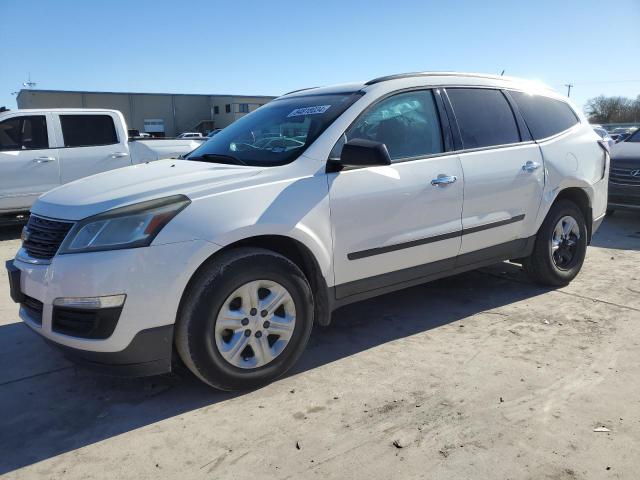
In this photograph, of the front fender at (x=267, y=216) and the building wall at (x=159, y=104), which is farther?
the building wall at (x=159, y=104)

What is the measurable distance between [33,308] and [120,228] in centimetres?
79

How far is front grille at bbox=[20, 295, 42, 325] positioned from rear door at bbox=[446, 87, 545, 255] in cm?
286

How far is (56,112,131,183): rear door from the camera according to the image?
8.42 meters

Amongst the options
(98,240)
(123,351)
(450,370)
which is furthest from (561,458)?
(98,240)

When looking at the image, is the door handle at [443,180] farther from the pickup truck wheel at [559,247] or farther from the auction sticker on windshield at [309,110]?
the pickup truck wheel at [559,247]

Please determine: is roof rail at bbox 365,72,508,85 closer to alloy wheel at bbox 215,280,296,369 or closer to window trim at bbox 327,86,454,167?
window trim at bbox 327,86,454,167

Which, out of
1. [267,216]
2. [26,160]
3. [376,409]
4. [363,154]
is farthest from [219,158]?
[26,160]

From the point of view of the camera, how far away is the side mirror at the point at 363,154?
3.16 metres

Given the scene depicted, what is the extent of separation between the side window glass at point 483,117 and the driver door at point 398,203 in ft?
0.81

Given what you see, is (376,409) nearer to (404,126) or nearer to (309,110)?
(404,126)

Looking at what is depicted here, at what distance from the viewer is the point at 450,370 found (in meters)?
3.33

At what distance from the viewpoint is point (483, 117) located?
4238 millimetres

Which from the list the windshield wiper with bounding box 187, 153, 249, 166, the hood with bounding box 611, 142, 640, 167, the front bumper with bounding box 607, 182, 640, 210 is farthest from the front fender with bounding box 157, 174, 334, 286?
the hood with bounding box 611, 142, 640, 167

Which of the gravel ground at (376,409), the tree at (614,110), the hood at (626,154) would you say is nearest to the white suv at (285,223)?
the gravel ground at (376,409)
